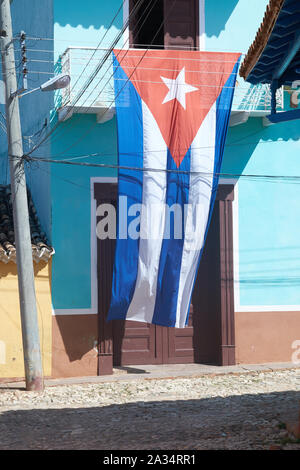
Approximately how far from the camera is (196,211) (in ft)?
42.4

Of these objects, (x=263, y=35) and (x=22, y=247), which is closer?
(x=263, y=35)

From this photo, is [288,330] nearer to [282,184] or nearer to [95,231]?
[282,184]

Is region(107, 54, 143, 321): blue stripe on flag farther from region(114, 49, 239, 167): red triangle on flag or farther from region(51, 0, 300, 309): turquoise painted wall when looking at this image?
region(51, 0, 300, 309): turquoise painted wall

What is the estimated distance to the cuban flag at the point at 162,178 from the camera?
41.9ft

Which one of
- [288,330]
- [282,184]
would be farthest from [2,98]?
[288,330]

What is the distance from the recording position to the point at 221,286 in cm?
1457

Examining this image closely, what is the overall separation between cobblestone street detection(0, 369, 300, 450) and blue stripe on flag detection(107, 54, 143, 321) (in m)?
1.74

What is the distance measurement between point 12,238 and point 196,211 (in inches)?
145

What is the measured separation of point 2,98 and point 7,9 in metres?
1.84

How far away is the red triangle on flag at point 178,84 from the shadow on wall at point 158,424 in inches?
183

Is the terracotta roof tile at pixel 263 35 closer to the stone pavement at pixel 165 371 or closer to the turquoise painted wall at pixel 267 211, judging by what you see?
the turquoise painted wall at pixel 267 211

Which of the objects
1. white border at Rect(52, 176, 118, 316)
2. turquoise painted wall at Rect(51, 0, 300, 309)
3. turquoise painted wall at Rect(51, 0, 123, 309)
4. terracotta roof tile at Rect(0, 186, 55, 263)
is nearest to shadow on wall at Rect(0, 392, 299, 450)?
white border at Rect(52, 176, 118, 316)

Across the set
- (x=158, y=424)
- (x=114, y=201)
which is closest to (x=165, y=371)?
(x=114, y=201)

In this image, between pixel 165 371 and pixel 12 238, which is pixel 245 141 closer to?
pixel 165 371
